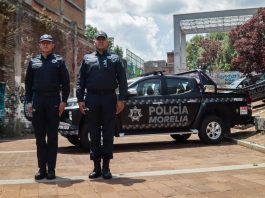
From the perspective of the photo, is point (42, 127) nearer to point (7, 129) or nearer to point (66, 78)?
point (66, 78)

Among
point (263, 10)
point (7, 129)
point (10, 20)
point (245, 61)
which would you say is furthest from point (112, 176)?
point (263, 10)

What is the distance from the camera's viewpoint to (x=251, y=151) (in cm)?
954

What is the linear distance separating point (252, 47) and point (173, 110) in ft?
31.4

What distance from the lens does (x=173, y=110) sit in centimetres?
1060

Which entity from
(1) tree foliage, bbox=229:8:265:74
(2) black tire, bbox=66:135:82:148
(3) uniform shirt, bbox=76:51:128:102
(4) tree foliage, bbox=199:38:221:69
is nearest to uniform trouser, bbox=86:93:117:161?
(3) uniform shirt, bbox=76:51:128:102

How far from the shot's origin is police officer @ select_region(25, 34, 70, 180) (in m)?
6.23

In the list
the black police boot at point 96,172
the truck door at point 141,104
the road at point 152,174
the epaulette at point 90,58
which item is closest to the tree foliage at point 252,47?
the truck door at point 141,104

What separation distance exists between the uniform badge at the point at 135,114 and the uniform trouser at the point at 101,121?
380 cm

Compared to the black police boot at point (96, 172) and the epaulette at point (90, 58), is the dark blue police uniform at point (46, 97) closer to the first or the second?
the epaulette at point (90, 58)

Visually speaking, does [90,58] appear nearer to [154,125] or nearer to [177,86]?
[154,125]

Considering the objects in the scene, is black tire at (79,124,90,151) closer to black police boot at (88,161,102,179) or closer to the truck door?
the truck door

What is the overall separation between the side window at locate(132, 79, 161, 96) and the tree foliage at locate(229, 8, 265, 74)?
9127 millimetres

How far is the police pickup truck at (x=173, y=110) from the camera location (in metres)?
10.1

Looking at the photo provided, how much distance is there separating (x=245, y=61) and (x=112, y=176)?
14.0 m
